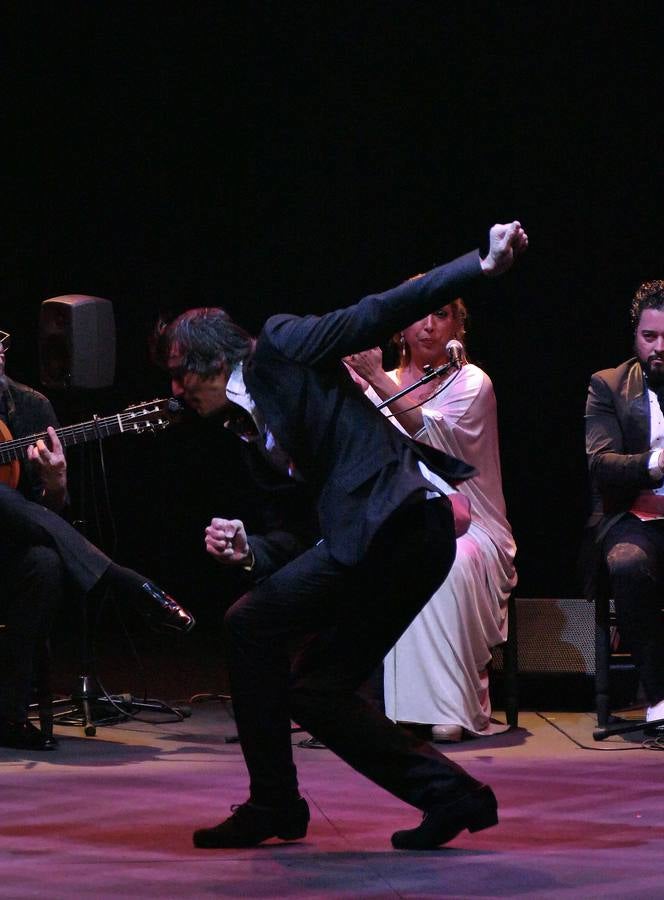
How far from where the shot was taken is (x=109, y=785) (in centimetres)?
371

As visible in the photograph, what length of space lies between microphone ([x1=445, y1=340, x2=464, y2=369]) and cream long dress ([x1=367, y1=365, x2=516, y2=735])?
0.04 meters

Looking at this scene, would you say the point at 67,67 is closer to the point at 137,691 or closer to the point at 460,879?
the point at 137,691

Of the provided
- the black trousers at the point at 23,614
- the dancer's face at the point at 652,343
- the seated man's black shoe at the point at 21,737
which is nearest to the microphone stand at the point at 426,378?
the dancer's face at the point at 652,343

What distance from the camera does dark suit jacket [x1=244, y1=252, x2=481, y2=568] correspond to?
9.11ft

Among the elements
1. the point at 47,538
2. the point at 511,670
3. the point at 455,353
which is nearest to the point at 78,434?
the point at 47,538

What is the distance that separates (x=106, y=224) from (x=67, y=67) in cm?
72

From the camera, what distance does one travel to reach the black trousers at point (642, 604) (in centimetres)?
436

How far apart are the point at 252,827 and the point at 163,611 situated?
1564 mm

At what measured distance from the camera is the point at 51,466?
175 inches

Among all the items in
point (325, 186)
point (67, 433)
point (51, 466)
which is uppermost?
point (325, 186)

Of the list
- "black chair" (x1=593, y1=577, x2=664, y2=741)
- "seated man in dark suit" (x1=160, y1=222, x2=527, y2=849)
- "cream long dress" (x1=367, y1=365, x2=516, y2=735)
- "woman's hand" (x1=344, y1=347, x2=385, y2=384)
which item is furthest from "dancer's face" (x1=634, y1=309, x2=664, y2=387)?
"seated man in dark suit" (x1=160, y1=222, x2=527, y2=849)

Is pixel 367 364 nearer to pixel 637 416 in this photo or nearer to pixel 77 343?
pixel 637 416

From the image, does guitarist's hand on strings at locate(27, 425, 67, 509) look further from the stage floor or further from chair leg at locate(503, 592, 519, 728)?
chair leg at locate(503, 592, 519, 728)

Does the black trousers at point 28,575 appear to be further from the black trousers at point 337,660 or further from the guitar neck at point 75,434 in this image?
the black trousers at point 337,660
